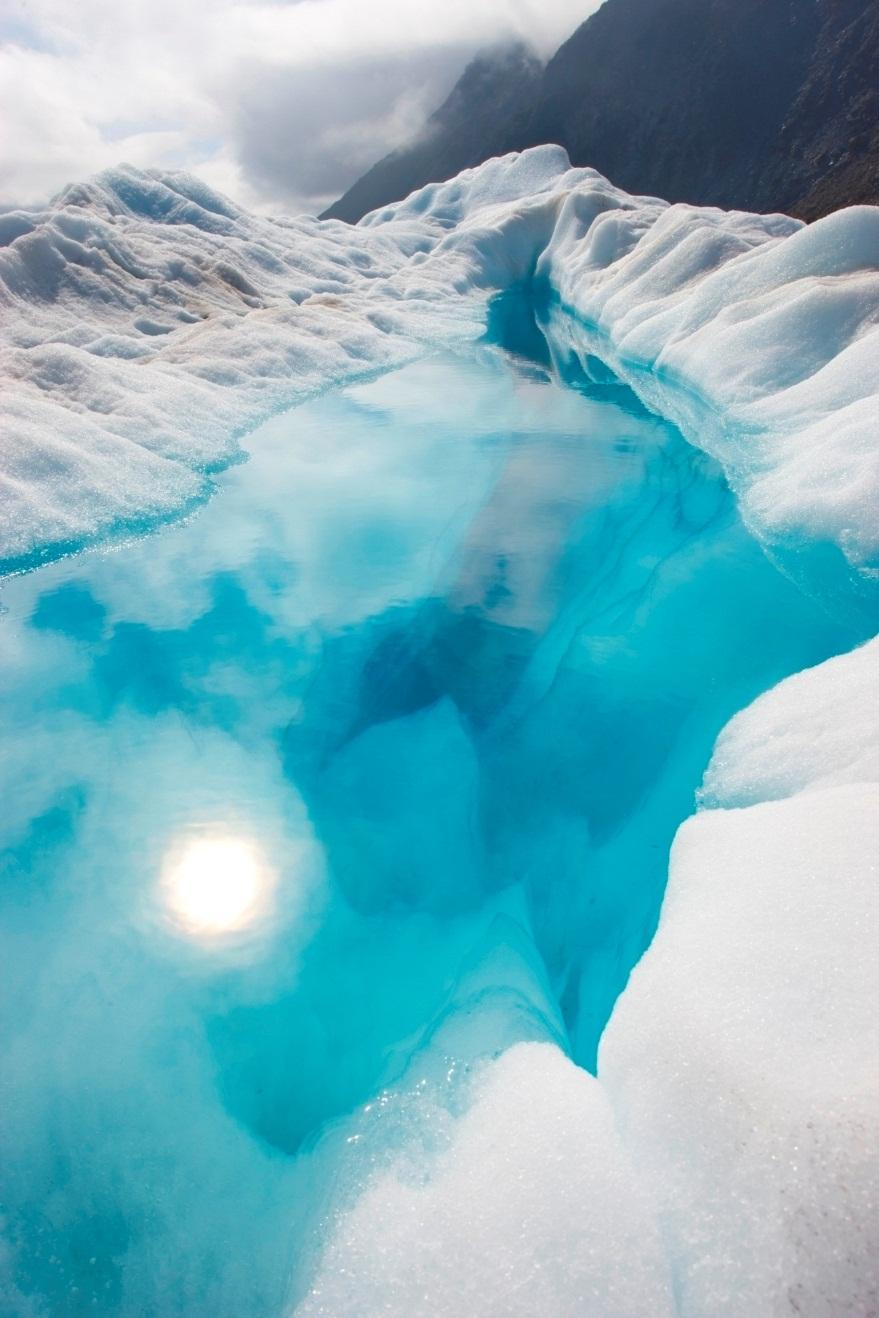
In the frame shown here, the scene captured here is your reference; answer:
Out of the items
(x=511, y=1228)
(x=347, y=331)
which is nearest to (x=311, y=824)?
(x=511, y=1228)

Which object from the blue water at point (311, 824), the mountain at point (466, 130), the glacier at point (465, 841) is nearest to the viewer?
the glacier at point (465, 841)

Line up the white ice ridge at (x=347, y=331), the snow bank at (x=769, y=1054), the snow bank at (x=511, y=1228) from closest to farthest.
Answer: the snow bank at (x=769, y=1054) < the snow bank at (x=511, y=1228) < the white ice ridge at (x=347, y=331)

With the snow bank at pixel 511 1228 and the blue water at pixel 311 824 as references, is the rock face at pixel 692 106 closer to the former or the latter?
the blue water at pixel 311 824

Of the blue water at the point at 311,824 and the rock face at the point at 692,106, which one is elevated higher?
the rock face at the point at 692,106

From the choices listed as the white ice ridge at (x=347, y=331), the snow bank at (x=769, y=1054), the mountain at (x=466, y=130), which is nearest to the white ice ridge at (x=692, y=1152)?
the snow bank at (x=769, y=1054)

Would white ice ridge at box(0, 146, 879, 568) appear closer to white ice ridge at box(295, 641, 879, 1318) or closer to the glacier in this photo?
the glacier

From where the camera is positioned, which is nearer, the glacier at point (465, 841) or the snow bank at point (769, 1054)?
the snow bank at point (769, 1054)

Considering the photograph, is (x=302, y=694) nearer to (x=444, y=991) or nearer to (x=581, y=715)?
(x=581, y=715)

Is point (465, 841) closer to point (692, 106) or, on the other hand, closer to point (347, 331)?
point (347, 331)

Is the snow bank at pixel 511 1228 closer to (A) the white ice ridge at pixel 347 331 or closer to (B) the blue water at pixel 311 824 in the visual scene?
(B) the blue water at pixel 311 824
